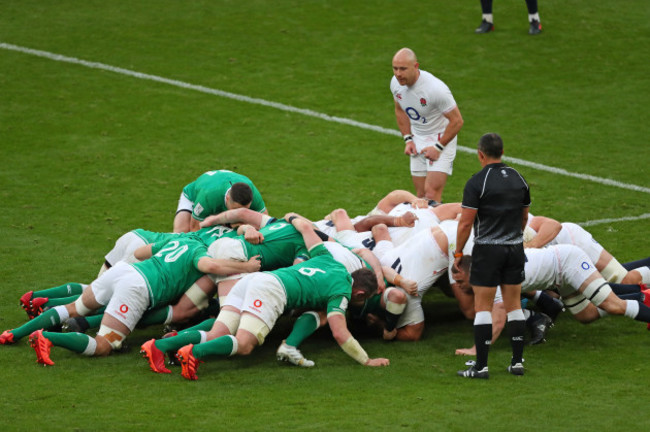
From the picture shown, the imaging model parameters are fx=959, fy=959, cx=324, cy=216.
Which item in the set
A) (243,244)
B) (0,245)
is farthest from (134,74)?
(243,244)

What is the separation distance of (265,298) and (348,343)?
73 cm

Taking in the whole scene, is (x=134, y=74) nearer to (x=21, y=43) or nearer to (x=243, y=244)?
(x=21, y=43)

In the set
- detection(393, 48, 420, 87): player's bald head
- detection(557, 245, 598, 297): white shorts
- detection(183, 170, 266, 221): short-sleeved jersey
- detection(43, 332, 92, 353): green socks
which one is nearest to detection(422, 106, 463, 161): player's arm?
detection(393, 48, 420, 87): player's bald head

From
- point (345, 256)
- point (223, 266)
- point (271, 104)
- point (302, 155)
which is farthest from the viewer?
point (271, 104)

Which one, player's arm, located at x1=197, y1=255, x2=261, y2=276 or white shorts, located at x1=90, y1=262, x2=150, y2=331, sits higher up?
player's arm, located at x1=197, y1=255, x2=261, y2=276

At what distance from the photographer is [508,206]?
275 inches

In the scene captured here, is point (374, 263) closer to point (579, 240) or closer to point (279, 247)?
point (279, 247)

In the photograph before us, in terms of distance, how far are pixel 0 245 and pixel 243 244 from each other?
3.99 meters

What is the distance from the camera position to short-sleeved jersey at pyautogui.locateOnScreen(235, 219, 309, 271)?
821cm

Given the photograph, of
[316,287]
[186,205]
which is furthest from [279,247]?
[186,205]

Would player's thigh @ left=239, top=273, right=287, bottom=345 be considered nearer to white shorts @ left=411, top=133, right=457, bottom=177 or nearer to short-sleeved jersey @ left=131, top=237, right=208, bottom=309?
short-sleeved jersey @ left=131, top=237, right=208, bottom=309

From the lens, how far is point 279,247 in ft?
27.1

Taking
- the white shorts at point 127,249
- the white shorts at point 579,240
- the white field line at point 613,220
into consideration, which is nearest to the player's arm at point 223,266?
the white shorts at point 127,249

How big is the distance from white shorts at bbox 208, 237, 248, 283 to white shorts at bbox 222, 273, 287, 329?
47cm
